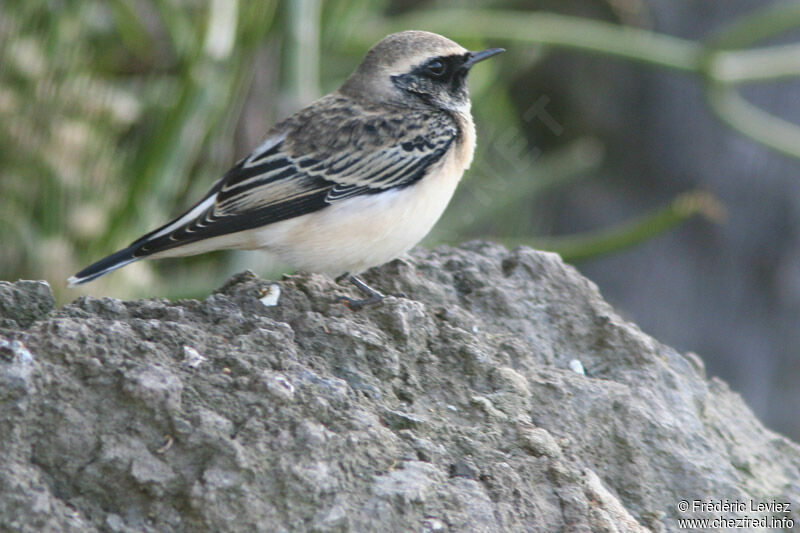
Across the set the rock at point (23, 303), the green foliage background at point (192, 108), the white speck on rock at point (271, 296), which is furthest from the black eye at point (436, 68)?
the rock at point (23, 303)

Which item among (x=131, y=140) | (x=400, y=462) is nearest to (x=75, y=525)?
(x=400, y=462)

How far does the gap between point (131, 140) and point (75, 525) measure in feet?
15.5

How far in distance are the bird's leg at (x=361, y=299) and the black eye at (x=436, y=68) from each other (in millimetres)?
1124

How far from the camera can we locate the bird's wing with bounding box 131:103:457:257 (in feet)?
14.2

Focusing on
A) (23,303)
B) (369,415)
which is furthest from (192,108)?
(369,415)

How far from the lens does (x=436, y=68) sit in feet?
16.5

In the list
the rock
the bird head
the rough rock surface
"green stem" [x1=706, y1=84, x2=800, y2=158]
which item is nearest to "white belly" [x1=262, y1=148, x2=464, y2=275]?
the rough rock surface

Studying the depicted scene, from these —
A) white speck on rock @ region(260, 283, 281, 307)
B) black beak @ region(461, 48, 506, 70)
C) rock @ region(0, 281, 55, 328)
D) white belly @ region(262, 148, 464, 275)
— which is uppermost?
black beak @ region(461, 48, 506, 70)

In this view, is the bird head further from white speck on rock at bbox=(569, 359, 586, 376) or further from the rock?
the rock

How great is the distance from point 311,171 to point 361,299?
0.68 meters

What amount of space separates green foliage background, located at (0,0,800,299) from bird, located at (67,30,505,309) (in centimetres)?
98

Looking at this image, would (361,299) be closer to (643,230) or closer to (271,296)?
(271,296)

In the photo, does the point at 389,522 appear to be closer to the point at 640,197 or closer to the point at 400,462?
the point at 400,462

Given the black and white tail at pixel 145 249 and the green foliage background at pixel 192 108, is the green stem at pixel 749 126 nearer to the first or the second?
the green foliage background at pixel 192 108
